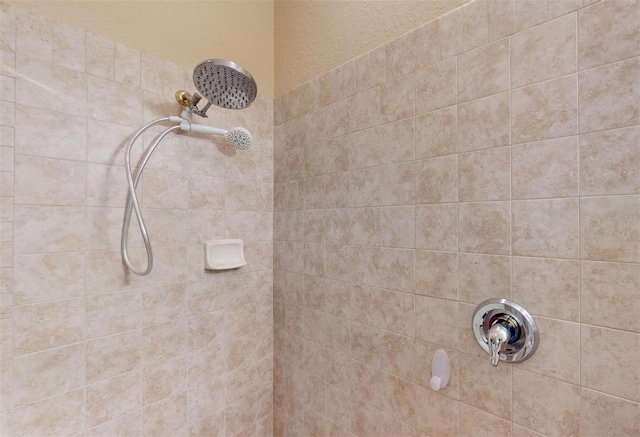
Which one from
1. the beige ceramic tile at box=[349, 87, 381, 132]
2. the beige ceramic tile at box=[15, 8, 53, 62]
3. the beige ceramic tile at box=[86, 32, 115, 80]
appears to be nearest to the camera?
the beige ceramic tile at box=[15, 8, 53, 62]

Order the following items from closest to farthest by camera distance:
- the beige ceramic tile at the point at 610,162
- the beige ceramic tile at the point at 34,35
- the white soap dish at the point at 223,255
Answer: the beige ceramic tile at the point at 610,162 → the beige ceramic tile at the point at 34,35 → the white soap dish at the point at 223,255

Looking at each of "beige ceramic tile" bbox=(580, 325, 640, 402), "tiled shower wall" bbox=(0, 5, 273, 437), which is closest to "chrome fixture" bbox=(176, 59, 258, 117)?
"tiled shower wall" bbox=(0, 5, 273, 437)

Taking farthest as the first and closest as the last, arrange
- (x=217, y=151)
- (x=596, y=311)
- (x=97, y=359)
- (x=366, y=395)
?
(x=217, y=151) → (x=366, y=395) → (x=97, y=359) → (x=596, y=311)

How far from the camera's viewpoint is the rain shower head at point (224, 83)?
2.74 ft

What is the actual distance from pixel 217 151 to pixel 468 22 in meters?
0.94

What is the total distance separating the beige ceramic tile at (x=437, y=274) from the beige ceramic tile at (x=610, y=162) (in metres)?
0.33

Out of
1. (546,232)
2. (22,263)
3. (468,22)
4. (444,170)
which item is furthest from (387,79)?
(22,263)

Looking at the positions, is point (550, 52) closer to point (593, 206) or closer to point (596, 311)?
point (593, 206)

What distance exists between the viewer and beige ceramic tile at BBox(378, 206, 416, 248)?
0.92 m

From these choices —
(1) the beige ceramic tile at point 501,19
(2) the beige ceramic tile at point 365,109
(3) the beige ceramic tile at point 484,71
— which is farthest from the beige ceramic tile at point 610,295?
(2) the beige ceramic tile at point 365,109

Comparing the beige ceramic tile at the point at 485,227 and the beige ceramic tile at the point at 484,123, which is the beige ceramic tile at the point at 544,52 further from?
the beige ceramic tile at the point at 485,227

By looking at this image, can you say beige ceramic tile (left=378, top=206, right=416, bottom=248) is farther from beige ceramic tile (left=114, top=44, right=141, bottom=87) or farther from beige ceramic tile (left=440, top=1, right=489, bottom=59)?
beige ceramic tile (left=114, top=44, right=141, bottom=87)

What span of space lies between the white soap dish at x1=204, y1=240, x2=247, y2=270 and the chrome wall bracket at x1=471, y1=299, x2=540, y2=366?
91cm

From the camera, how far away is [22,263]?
0.81 metres
